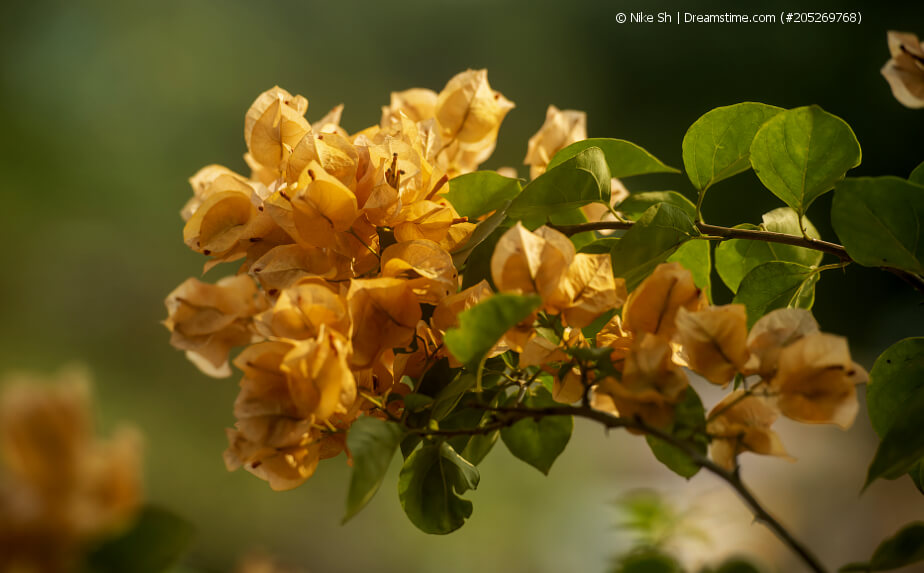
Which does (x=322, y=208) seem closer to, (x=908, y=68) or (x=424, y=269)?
(x=424, y=269)

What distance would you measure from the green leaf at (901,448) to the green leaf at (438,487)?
0.14 m

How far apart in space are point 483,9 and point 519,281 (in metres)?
3.19

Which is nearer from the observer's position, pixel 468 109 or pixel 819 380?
pixel 819 380

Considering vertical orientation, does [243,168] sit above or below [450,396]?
above

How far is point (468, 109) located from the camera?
37cm

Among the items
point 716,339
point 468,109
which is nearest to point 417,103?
point 468,109

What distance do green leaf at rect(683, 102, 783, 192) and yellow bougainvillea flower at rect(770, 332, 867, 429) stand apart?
0.45ft

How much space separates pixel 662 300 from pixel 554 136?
0.60ft

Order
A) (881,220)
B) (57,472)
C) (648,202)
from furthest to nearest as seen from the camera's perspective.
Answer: (648,202) → (881,220) → (57,472)

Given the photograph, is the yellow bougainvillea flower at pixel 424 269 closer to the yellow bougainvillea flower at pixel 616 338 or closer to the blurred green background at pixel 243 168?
the yellow bougainvillea flower at pixel 616 338

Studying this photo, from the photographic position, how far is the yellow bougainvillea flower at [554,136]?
39 cm

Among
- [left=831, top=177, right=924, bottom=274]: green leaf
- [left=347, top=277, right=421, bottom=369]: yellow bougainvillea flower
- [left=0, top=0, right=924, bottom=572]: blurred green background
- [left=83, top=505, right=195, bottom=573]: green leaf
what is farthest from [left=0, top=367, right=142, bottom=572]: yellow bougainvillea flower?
[left=0, top=0, right=924, bottom=572]: blurred green background

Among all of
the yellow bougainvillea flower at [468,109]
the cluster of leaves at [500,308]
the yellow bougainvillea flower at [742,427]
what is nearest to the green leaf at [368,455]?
the cluster of leaves at [500,308]

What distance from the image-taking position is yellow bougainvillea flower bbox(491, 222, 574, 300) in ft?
0.73
